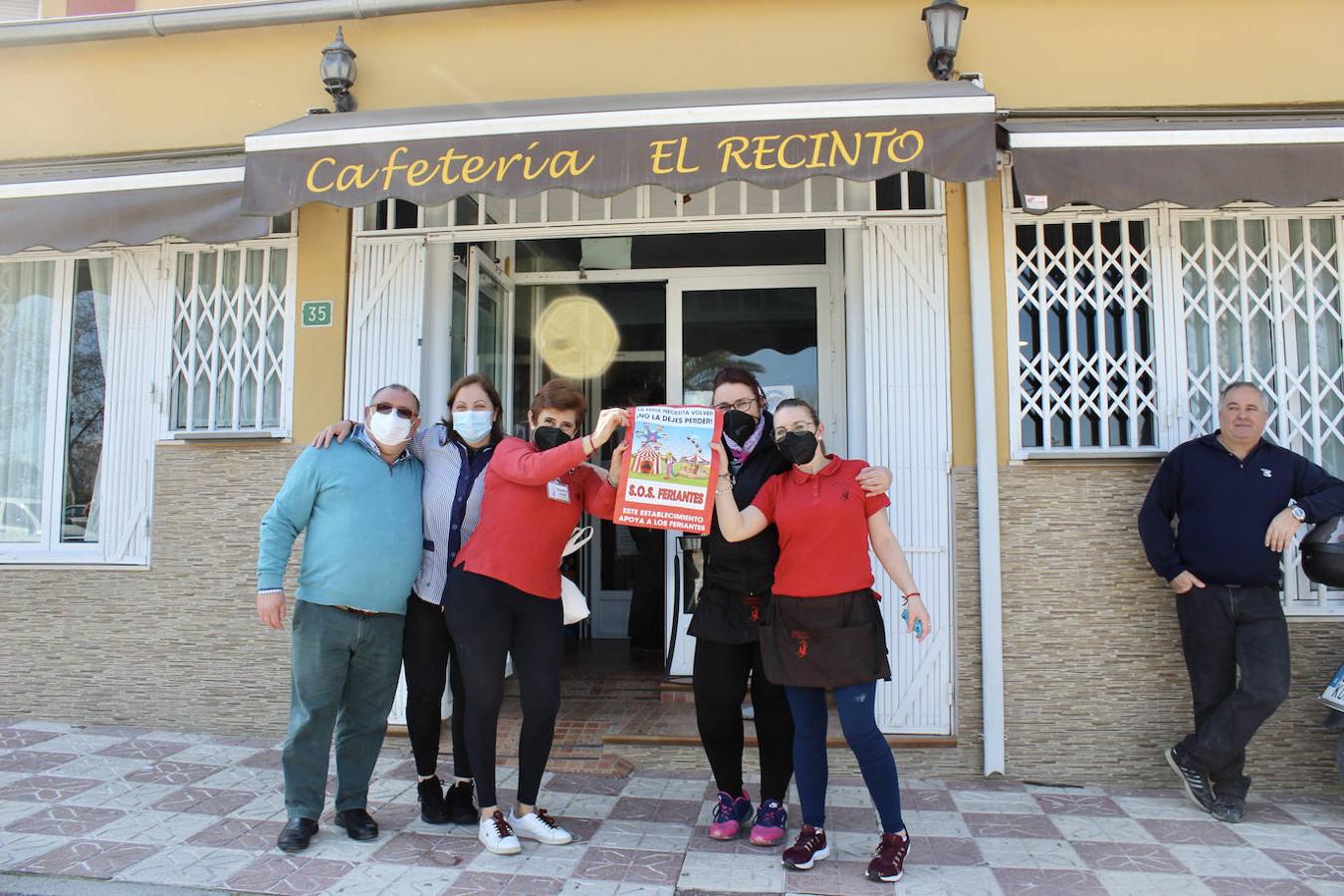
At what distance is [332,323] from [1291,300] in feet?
17.5

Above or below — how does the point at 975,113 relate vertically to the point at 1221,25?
below

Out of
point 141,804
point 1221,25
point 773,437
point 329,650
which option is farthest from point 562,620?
point 1221,25

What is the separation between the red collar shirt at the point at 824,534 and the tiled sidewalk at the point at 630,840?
1.12m

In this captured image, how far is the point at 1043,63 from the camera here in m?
4.90

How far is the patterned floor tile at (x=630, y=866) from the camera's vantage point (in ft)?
11.3

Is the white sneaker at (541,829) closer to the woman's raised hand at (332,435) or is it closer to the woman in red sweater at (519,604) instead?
the woman in red sweater at (519,604)

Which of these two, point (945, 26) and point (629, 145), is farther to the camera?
point (945, 26)

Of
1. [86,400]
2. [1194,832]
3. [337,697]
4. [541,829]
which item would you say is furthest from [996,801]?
[86,400]

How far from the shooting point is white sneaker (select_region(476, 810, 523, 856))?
3.59m

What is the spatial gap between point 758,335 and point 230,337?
10.8 feet

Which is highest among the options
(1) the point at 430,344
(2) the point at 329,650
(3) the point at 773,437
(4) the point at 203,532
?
(1) the point at 430,344

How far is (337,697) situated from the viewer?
149 inches

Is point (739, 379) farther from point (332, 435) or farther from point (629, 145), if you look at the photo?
point (332, 435)

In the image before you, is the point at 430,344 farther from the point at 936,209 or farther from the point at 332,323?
the point at 936,209
